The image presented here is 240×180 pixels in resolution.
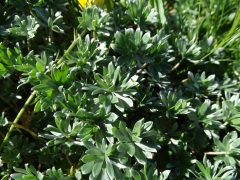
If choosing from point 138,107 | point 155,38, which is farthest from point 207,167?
point 155,38

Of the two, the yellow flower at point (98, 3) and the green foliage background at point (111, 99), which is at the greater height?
the yellow flower at point (98, 3)

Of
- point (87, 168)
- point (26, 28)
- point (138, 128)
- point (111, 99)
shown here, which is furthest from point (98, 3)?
point (87, 168)

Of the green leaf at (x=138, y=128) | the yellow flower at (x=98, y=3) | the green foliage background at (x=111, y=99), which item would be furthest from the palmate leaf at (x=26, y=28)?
the green leaf at (x=138, y=128)

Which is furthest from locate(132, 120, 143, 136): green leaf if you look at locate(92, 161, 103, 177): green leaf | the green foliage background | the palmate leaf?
the palmate leaf

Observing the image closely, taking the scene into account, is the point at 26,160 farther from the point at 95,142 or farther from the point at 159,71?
the point at 159,71

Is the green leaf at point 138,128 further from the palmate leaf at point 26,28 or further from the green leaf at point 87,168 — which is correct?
the palmate leaf at point 26,28

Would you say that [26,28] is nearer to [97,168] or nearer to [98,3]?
[98,3]

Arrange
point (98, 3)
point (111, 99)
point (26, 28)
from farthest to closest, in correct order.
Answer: point (98, 3), point (26, 28), point (111, 99)

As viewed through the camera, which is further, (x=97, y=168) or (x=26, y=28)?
(x=26, y=28)
